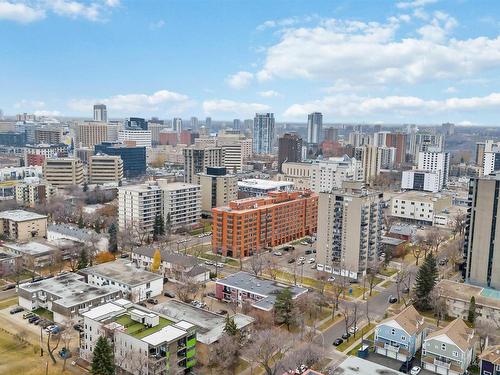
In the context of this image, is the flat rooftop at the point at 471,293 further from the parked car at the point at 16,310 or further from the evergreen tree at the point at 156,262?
the parked car at the point at 16,310

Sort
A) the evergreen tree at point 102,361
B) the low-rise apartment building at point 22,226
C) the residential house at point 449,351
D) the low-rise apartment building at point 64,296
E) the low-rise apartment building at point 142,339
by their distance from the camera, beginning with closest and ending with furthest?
the evergreen tree at point 102,361
the low-rise apartment building at point 142,339
the residential house at point 449,351
the low-rise apartment building at point 64,296
the low-rise apartment building at point 22,226

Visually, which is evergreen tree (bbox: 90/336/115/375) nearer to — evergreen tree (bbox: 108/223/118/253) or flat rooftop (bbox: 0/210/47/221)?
evergreen tree (bbox: 108/223/118/253)

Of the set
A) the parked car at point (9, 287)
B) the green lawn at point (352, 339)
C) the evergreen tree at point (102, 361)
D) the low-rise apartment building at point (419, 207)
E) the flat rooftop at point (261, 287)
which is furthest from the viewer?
the low-rise apartment building at point (419, 207)

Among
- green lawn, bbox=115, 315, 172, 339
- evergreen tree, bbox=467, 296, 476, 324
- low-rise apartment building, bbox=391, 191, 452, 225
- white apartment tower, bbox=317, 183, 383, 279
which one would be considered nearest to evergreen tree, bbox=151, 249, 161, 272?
green lawn, bbox=115, 315, 172, 339

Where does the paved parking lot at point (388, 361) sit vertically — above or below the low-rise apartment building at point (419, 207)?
below

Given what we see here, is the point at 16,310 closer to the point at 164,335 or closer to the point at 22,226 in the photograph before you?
the point at 164,335

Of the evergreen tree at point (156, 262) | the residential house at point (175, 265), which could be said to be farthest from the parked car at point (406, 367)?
the evergreen tree at point (156, 262)

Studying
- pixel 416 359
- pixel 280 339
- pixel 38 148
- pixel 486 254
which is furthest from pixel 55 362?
pixel 38 148
